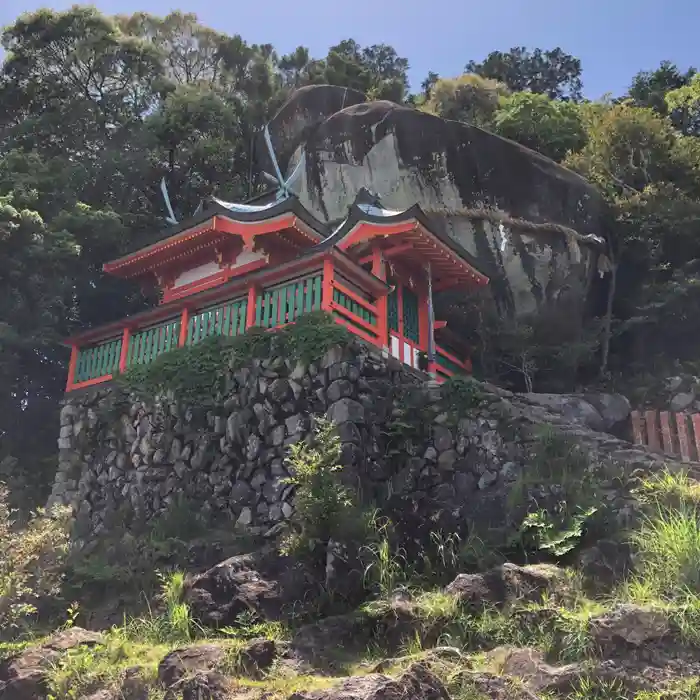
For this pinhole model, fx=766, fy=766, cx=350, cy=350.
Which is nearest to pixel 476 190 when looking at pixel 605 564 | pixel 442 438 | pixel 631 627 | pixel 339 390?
pixel 442 438

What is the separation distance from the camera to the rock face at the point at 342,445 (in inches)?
464

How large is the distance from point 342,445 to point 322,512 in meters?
1.79

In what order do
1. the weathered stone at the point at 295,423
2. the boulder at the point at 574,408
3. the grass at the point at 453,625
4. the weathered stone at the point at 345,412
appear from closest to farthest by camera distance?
the grass at the point at 453,625
the weathered stone at the point at 345,412
the weathered stone at the point at 295,423
the boulder at the point at 574,408

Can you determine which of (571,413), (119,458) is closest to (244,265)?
(119,458)

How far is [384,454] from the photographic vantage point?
12.5m

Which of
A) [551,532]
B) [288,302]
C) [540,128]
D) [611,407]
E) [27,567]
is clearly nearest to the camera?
[551,532]

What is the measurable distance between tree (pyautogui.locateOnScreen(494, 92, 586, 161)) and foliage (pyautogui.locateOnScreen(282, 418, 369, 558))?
18850 mm

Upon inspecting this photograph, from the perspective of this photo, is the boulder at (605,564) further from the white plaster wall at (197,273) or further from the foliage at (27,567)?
the white plaster wall at (197,273)

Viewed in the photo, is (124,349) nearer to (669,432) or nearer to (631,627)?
(669,432)

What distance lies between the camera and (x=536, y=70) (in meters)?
41.6

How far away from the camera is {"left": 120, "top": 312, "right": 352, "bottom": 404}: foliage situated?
41.5 ft

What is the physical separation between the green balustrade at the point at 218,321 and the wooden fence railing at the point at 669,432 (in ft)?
25.7

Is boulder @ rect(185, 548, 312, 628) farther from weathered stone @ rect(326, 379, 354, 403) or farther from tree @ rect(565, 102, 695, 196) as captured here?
tree @ rect(565, 102, 695, 196)

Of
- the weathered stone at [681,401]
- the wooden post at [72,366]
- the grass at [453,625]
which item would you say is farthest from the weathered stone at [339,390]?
the weathered stone at [681,401]
